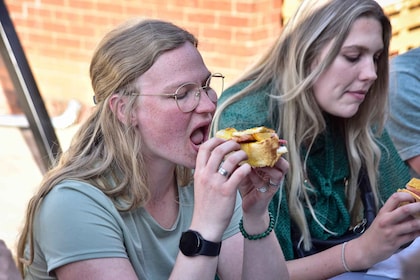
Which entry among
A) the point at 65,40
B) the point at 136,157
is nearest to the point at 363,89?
the point at 136,157

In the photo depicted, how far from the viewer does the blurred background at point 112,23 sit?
5.03 meters

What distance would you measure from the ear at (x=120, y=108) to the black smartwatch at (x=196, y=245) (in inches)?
14.4

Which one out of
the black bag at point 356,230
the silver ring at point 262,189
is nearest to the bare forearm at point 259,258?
the silver ring at point 262,189

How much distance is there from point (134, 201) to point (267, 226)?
1.28 feet

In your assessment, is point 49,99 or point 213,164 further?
point 49,99

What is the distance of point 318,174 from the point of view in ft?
9.53

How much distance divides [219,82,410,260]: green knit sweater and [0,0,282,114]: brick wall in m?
1.96

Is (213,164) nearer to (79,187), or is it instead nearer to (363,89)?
(79,187)

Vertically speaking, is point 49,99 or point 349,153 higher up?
point 349,153

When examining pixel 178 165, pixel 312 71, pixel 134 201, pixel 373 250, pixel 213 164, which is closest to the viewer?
pixel 213 164

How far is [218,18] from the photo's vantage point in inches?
199

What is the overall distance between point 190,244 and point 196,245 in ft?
0.05

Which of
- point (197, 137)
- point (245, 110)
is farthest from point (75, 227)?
point (245, 110)

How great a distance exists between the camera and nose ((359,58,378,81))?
2863mm
